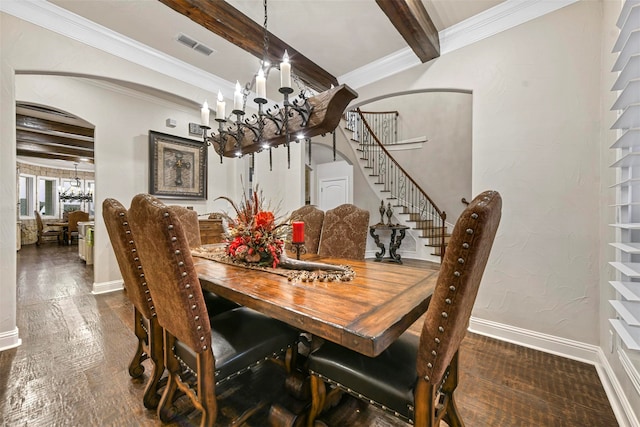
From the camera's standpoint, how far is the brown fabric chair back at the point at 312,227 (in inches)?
109

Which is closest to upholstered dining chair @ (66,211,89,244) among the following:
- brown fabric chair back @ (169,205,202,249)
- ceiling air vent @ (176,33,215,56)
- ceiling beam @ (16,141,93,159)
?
ceiling beam @ (16,141,93,159)

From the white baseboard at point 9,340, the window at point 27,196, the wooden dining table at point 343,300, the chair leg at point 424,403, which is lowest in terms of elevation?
the white baseboard at point 9,340

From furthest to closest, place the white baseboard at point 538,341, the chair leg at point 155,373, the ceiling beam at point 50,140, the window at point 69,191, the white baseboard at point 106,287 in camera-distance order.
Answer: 1. the window at point 69,191
2. the ceiling beam at point 50,140
3. the white baseboard at point 106,287
4. the white baseboard at point 538,341
5. the chair leg at point 155,373

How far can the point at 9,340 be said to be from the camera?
211cm

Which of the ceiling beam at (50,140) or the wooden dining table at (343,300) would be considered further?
the ceiling beam at (50,140)

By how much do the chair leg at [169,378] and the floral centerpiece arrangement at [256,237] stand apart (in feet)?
2.09

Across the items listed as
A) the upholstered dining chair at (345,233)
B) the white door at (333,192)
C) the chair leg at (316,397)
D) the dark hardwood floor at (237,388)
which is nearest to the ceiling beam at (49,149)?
the dark hardwood floor at (237,388)

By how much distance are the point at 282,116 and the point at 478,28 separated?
6.61 feet

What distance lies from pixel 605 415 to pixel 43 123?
7951 millimetres

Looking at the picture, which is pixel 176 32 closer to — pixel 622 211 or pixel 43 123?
pixel 622 211

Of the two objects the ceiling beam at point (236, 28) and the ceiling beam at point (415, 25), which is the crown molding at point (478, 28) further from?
the ceiling beam at point (236, 28)

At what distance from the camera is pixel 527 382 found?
5.52 ft

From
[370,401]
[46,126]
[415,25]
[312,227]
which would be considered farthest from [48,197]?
[370,401]

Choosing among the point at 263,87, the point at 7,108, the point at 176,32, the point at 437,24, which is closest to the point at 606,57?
the point at 437,24
